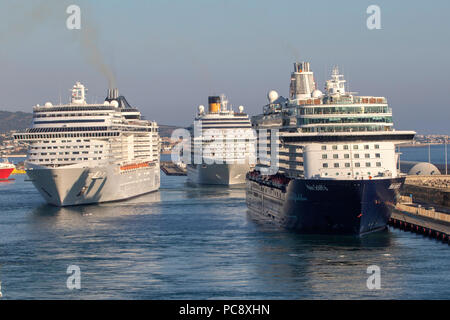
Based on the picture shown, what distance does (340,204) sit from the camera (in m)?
45.9

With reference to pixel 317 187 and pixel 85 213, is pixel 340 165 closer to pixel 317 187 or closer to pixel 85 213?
pixel 317 187

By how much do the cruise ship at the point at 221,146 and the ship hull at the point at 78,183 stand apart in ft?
79.9

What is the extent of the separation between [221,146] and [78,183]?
35355mm

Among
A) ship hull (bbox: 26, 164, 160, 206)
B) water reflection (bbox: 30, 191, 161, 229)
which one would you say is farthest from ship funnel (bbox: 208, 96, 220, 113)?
water reflection (bbox: 30, 191, 161, 229)

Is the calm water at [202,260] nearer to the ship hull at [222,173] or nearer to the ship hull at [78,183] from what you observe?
the ship hull at [78,183]

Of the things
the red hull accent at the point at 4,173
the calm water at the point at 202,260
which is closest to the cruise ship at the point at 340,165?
the calm water at the point at 202,260

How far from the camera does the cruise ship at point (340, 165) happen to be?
4597 cm

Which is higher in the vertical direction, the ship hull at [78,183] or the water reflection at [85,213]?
the ship hull at [78,183]

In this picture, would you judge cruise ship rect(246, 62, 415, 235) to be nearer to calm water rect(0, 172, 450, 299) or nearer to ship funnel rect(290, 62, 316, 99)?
calm water rect(0, 172, 450, 299)

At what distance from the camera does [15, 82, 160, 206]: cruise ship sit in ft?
227

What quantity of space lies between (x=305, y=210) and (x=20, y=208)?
3264 cm

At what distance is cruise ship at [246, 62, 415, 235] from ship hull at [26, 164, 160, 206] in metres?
23.4
